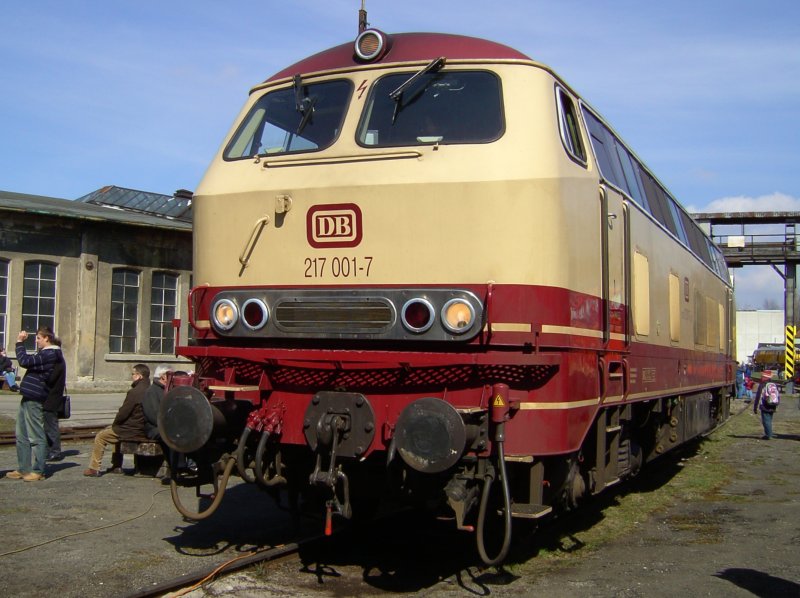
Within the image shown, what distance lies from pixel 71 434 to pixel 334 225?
1042 centimetres

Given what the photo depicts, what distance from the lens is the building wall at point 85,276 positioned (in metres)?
24.2

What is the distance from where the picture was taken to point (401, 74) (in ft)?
21.5

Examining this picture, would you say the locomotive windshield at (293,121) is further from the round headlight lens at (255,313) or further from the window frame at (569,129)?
the window frame at (569,129)

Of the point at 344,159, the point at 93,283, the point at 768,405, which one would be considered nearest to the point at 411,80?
the point at 344,159

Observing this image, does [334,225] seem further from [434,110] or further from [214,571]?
[214,571]

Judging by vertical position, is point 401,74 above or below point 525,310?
above

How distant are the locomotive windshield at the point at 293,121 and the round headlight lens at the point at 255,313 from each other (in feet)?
3.96

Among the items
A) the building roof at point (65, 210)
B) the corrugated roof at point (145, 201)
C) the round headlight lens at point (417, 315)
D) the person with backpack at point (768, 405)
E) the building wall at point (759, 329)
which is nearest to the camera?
the round headlight lens at point (417, 315)

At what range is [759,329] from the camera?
84.4 m

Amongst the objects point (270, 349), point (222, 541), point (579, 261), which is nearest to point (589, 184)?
point (579, 261)

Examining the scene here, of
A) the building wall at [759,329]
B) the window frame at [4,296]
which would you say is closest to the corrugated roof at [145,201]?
the window frame at [4,296]

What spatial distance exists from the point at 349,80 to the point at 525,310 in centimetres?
226

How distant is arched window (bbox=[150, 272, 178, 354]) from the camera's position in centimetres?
2714

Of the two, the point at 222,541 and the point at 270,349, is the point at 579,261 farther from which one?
the point at 222,541
